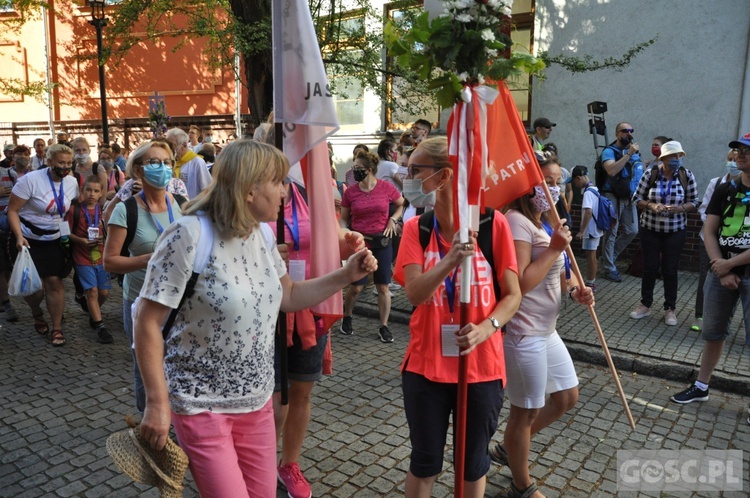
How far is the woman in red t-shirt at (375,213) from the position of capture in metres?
6.72

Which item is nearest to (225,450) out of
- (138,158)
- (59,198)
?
(138,158)

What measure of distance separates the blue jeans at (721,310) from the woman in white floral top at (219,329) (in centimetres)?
405

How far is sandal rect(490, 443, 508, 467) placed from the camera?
3.90 metres

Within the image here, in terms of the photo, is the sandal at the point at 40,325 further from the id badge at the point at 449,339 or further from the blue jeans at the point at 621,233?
the blue jeans at the point at 621,233

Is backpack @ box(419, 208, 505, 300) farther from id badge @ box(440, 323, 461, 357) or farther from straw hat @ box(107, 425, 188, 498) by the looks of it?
straw hat @ box(107, 425, 188, 498)

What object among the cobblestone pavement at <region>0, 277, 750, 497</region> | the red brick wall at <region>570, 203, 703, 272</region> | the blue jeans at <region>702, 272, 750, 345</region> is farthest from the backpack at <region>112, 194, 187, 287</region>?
the red brick wall at <region>570, 203, 703, 272</region>

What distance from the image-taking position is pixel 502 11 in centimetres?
240

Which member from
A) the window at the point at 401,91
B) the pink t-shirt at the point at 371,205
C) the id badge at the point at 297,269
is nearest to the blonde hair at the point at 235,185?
the id badge at the point at 297,269

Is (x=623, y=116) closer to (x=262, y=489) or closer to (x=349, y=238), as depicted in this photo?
(x=349, y=238)

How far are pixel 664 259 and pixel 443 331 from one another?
5698mm

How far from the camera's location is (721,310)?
487 cm

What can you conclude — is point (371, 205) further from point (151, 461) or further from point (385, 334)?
point (151, 461)

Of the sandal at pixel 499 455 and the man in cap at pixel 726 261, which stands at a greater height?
the man in cap at pixel 726 261

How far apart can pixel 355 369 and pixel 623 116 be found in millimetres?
7581
